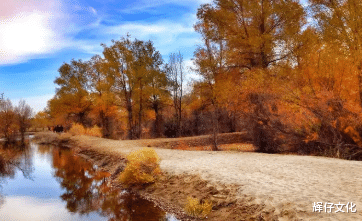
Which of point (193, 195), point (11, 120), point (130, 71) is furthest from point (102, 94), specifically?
point (193, 195)

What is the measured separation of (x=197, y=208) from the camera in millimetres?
7461

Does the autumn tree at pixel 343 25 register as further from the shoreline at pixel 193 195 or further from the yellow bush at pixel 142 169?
the yellow bush at pixel 142 169

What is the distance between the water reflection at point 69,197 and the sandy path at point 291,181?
215 centimetres

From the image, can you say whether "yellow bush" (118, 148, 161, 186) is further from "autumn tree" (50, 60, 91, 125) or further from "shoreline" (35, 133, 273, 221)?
"autumn tree" (50, 60, 91, 125)

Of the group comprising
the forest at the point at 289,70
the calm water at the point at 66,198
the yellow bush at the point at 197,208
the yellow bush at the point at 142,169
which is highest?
the forest at the point at 289,70

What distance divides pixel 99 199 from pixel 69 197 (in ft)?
4.58

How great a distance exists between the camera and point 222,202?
24.1 ft

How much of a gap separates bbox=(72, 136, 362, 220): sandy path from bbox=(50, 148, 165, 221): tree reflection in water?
1.90 m

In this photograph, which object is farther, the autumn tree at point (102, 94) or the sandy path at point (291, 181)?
the autumn tree at point (102, 94)

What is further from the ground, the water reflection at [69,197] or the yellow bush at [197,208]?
the yellow bush at [197,208]

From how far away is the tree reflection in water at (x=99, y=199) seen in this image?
329 inches

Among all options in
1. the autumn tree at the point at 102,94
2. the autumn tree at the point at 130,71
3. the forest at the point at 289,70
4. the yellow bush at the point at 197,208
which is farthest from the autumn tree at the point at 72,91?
the yellow bush at the point at 197,208

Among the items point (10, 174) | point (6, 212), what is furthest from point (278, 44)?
point (10, 174)

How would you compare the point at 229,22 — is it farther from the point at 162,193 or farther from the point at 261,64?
the point at 162,193
